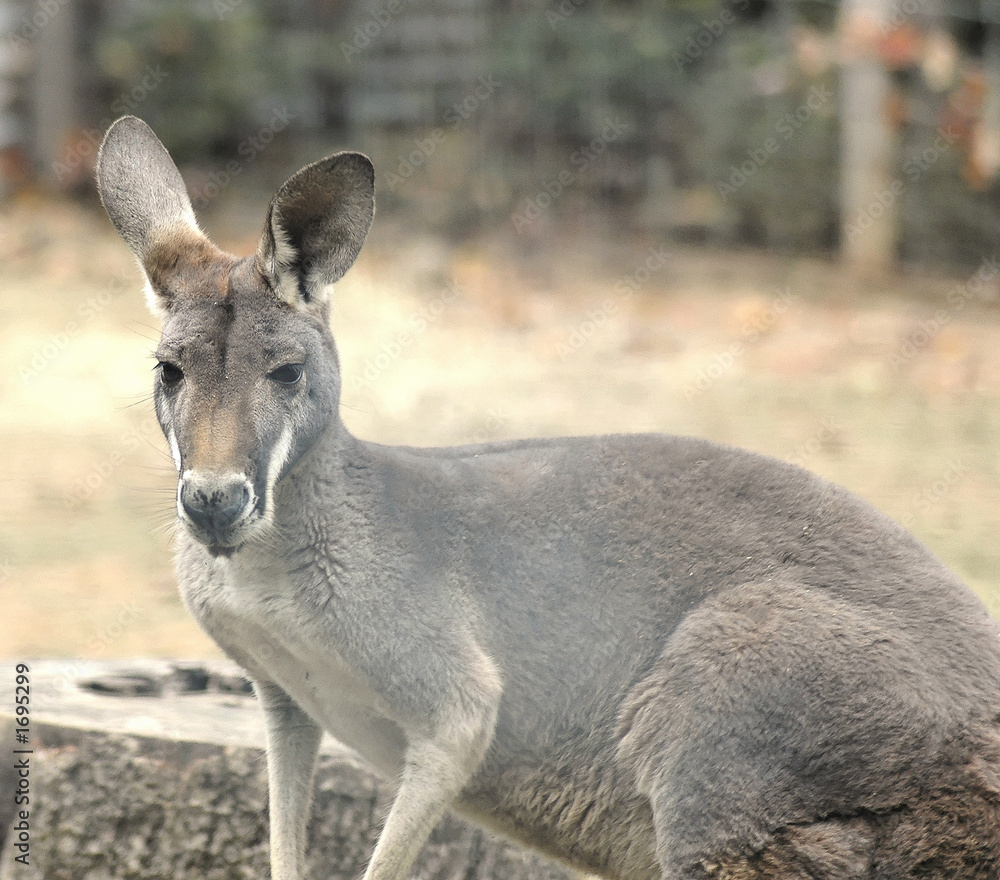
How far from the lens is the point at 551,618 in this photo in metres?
3.86

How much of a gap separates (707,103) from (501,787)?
11343 mm

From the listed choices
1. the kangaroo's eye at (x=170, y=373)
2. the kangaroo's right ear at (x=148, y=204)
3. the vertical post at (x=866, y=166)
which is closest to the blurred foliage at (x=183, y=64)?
the vertical post at (x=866, y=166)

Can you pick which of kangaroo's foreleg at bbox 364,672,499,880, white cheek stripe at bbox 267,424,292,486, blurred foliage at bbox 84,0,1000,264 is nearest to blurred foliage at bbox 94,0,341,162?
blurred foliage at bbox 84,0,1000,264

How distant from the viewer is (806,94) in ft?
45.1

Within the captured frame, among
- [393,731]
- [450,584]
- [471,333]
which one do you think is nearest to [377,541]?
[450,584]

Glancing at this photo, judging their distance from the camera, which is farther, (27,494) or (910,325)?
(910,325)

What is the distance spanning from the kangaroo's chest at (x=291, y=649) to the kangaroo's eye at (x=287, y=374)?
51 cm

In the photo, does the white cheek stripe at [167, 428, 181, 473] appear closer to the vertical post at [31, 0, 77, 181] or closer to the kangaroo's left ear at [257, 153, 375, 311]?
the kangaroo's left ear at [257, 153, 375, 311]

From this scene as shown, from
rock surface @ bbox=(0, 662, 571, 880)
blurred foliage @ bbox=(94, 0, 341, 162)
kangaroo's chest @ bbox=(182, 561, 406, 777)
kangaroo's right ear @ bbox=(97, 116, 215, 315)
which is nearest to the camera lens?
kangaroo's chest @ bbox=(182, 561, 406, 777)

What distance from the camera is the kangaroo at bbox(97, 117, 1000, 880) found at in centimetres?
341

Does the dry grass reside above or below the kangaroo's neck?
below

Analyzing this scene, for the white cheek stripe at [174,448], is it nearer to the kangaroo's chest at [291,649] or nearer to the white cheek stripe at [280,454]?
the white cheek stripe at [280,454]

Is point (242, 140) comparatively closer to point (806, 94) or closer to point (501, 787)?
point (806, 94)

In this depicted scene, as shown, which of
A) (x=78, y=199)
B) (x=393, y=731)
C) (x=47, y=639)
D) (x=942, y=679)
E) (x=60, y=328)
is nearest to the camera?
(x=942, y=679)
